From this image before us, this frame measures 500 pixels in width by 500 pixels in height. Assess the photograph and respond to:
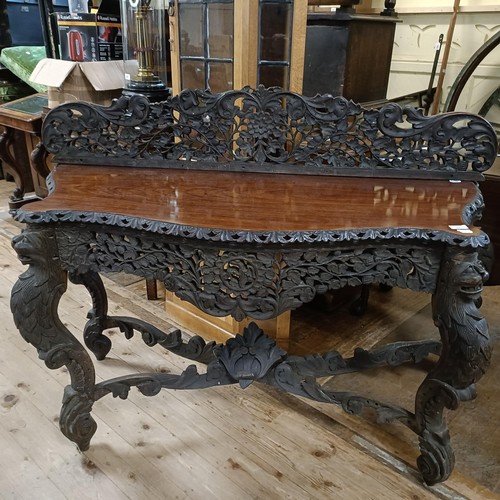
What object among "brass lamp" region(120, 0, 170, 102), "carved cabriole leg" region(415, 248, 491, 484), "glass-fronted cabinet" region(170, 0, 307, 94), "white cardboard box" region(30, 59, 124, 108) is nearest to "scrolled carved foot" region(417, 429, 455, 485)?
"carved cabriole leg" region(415, 248, 491, 484)

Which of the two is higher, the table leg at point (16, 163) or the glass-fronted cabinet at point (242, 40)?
the glass-fronted cabinet at point (242, 40)

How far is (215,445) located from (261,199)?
2.41 ft

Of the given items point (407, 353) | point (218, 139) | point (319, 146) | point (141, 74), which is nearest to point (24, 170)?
point (141, 74)

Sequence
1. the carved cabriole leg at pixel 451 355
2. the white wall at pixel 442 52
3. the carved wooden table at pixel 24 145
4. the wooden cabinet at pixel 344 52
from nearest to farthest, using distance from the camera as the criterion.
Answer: the carved cabriole leg at pixel 451 355, the wooden cabinet at pixel 344 52, the carved wooden table at pixel 24 145, the white wall at pixel 442 52

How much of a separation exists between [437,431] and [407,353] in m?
0.26

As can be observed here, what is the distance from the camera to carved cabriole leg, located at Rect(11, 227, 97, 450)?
1.02 m

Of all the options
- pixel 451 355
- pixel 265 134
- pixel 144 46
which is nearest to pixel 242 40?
pixel 265 134

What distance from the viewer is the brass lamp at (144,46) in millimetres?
1762

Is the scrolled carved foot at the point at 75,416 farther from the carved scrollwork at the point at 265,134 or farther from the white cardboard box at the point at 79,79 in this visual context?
the white cardboard box at the point at 79,79

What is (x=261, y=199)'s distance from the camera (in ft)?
3.52

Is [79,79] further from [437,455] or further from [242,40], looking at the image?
[437,455]

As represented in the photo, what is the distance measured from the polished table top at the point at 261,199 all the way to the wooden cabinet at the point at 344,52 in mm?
847

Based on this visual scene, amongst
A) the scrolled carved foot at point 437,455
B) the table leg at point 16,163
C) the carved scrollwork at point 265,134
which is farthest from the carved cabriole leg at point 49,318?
the table leg at point 16,163

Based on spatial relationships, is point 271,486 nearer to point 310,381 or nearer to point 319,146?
point 310,381
